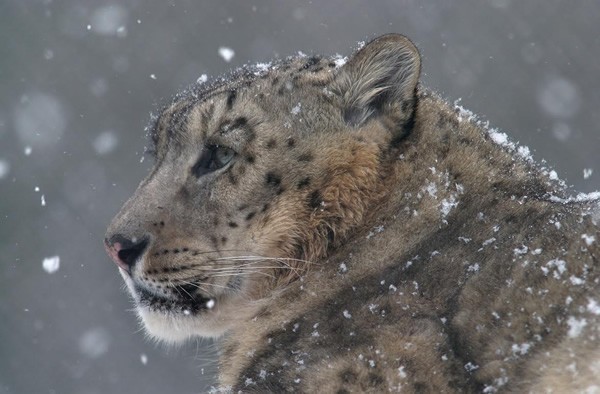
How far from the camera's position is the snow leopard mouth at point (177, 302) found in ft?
19.1

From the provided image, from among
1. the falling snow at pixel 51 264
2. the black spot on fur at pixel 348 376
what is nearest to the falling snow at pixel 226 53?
the falling snow at pixel 51 264

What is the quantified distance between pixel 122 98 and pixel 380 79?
829 inches

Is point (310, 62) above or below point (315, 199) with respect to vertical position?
above

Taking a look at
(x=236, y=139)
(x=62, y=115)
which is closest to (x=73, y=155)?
(x=62, y=115)

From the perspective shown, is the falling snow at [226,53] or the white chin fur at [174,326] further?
the falling snow at [226,53]

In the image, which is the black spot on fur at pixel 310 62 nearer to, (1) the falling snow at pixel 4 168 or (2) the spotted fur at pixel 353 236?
(2) the spotted fur at pixel 353 236

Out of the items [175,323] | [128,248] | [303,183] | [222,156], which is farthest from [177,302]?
[303,183]

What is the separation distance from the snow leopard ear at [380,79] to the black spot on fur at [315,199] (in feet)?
1.57

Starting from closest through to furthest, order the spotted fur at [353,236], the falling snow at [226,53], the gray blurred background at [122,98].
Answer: the spotted fur at [353,236]
the falling snow at [226,53]
the gray blurred background at [122,98]

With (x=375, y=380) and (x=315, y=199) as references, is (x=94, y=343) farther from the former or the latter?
(x=375, y=380)

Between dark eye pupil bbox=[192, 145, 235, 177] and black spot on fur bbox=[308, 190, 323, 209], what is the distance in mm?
546

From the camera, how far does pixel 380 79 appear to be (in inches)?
234

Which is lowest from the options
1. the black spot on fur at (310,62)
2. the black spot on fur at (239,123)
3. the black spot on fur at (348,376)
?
the black spot on fur at (348,376)

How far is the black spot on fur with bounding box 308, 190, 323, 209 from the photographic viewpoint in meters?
5.64
